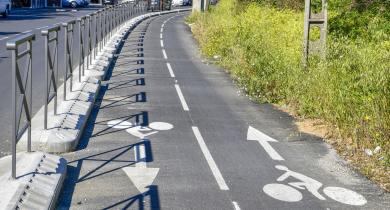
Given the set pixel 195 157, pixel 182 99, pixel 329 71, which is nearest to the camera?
pixel 195 157

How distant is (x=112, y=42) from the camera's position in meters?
23.5

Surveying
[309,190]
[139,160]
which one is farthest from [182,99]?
[309,190]

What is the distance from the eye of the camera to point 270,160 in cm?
819

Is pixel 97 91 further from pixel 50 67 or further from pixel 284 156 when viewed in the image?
pixel 284 156

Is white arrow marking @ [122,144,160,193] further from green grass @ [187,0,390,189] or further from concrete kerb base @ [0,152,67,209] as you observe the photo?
green grass @ [187,0,390,189]

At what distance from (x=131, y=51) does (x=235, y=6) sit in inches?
403

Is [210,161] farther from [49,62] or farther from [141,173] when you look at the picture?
[49,62]

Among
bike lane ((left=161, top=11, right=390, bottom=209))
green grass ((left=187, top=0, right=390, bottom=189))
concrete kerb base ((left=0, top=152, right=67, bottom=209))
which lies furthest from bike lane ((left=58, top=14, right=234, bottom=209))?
green grass ((left=187, top=0, right=390, bottom=189))

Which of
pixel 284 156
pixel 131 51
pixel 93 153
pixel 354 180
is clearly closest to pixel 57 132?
pixel 93 153

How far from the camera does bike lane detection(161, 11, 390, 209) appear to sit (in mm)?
6625

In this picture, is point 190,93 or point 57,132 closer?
point 57,132

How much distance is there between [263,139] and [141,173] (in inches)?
115

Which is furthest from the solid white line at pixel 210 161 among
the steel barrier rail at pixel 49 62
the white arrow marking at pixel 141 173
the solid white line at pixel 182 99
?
the steel barrier rail at pixel 49 62

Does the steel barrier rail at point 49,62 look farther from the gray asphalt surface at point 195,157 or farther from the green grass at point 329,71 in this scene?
the green grass at point 329,71
